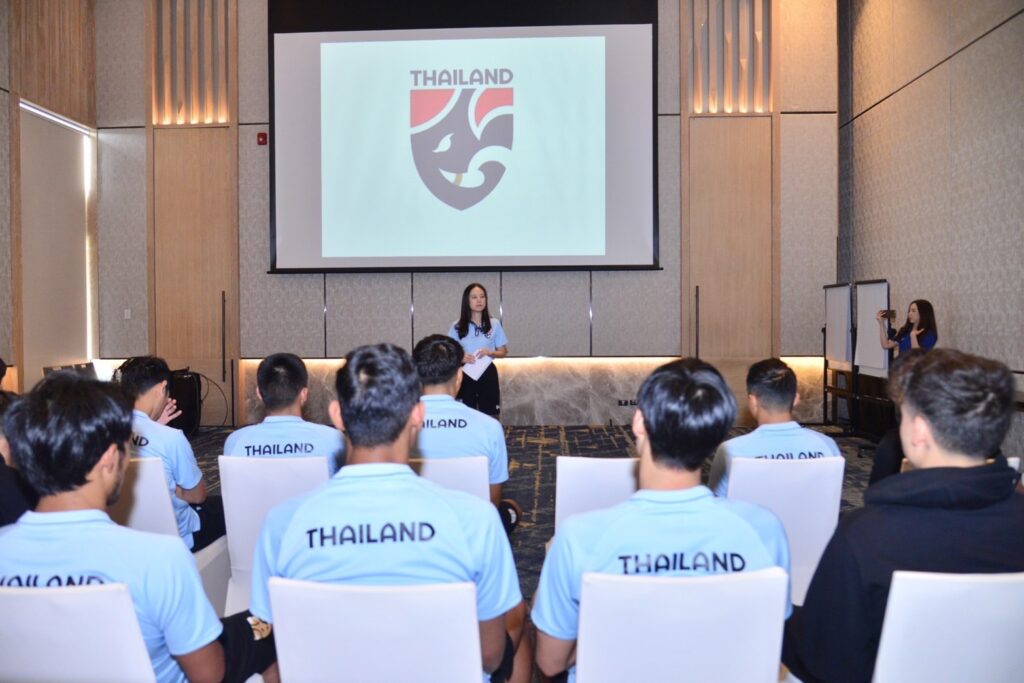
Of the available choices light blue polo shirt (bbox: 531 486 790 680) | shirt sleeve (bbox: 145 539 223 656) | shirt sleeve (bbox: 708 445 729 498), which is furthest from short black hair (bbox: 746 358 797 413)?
shirt sleeve (bbox: 145 539 223 656)

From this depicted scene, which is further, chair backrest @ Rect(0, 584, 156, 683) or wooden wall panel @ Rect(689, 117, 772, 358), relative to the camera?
wooden wall panel @ Rect(689, 117, 772, 358)

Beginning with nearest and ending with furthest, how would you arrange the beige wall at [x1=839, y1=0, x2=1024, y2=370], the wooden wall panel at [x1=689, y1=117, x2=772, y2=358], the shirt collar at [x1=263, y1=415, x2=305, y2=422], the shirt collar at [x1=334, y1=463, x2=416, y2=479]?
1. the shirt collar at [x1=334, y1=463, x2=416, y2=479]
2. the shirt collar at [x1=263, y1=415, x2=305, y2=422]
3. the beige wall at [x1=839, y1=0, x2=1024, y2=370]
4. the wooden wall panel at [x1=689, y1=117, x2=772, y2=358]

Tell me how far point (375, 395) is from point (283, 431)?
145cm

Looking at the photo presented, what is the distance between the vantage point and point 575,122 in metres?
8.11

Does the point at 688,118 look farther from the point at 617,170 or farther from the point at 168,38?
the point at 168,38

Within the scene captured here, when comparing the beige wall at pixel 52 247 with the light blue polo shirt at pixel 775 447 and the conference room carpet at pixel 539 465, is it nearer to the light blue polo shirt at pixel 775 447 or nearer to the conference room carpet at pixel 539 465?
the conference room carpet at pixel 539 465

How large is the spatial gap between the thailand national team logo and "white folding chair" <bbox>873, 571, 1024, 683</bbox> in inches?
282

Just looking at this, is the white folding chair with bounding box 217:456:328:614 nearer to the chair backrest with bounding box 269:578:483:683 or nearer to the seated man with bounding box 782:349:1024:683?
the chair backrest with bounding box 269:578:483:683

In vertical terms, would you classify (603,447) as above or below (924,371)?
below

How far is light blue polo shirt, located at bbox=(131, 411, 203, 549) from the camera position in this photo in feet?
9.40

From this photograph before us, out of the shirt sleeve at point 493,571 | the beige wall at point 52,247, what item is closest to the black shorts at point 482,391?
the beige wall at point 52,247

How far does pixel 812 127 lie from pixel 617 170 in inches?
85.6

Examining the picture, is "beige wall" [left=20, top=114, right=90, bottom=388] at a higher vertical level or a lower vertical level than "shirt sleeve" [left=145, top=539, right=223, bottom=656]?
higher

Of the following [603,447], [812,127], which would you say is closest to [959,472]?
[603,447]
